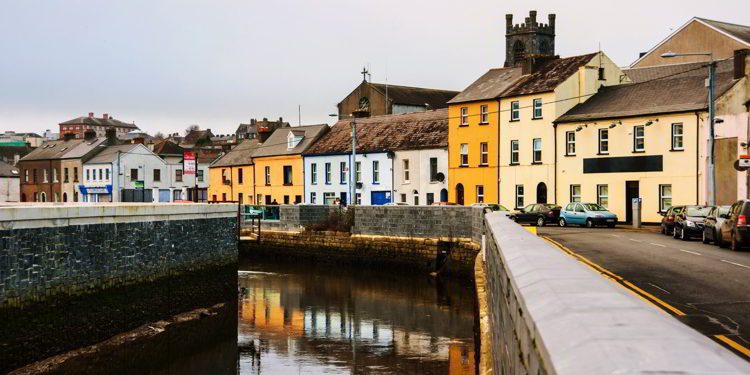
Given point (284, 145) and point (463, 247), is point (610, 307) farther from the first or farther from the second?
point (284, 145)

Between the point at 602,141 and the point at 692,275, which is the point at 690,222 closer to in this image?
the point at 692,275

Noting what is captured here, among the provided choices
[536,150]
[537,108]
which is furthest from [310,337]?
[537,108]

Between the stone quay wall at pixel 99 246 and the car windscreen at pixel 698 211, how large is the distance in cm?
1684

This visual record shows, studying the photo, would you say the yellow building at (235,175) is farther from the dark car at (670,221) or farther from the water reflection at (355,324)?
the dark car at (670,221)

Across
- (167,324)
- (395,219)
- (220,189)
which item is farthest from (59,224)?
(220,189)

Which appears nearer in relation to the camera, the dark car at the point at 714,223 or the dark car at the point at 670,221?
the dark car at the point at 714,223

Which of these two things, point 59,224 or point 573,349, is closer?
point 573,349

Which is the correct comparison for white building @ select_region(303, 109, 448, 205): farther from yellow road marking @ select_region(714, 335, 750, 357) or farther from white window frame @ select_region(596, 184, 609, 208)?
yellow road marking @ select_region(714, 335, 750, 357)

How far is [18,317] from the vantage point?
15828mm

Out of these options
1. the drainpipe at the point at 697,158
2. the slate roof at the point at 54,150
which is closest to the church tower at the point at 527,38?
the slate roof at the point at 54,150

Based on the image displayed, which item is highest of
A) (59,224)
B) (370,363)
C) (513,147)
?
(513,147)

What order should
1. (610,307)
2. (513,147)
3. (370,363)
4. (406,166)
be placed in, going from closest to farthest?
(610,307)
(370,363)
(513,147)
(406,166)

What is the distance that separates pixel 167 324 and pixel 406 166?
35547 millimetres

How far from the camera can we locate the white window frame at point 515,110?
50906 mm
